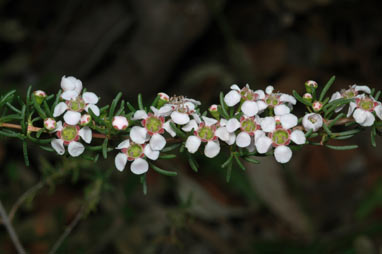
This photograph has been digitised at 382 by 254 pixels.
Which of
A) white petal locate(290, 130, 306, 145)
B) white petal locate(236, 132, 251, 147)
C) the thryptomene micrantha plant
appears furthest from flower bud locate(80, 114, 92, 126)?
white petal locate(290, 130, 306, 145)

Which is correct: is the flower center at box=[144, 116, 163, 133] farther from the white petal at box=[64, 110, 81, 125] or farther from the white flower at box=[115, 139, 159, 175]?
the white petal at box=[64, 110, 81, 125]

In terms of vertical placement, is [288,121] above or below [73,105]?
below

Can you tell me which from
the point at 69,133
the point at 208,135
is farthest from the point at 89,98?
the point at 208,135

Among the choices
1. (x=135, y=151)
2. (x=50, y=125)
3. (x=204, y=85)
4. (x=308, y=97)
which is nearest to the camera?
(x=50, y=125)

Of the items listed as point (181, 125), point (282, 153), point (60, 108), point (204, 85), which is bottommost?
point (282, 153)

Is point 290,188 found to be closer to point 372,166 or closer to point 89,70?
point 372,166

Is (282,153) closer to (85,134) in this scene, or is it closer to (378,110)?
(378,110)

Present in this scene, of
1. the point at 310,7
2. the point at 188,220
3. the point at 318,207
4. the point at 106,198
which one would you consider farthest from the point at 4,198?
the point at 310,7

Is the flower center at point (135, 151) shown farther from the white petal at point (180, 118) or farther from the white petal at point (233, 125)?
the white petal at point (233, 125)
